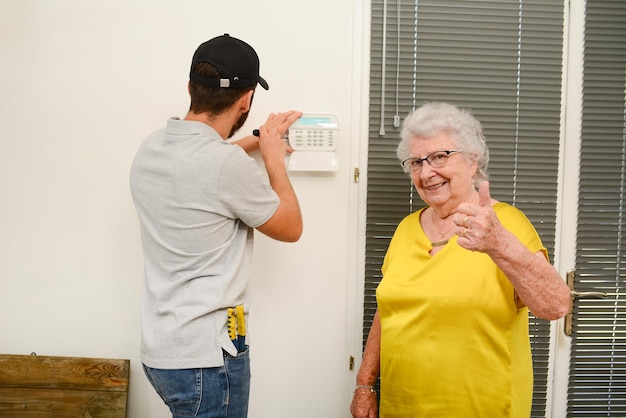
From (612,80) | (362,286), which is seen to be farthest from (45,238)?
(612,80)

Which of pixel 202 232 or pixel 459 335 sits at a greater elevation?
pixel 202 232

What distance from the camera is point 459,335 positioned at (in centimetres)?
153

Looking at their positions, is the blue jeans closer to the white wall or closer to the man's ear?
the white wall

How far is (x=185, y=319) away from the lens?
1.44m

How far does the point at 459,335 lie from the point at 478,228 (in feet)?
1.42

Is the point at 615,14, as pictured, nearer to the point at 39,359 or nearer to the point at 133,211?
the point at 133,211

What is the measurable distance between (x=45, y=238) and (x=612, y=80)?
2.27 m

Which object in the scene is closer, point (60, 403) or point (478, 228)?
point (478, 228)

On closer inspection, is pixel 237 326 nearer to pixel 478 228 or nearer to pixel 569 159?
pixel 478 228

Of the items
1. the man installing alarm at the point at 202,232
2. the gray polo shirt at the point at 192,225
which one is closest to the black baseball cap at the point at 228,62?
the man installing alarm at the point at 202,232

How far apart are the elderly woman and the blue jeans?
1.63ft

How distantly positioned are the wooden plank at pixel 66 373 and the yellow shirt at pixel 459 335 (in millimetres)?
1038

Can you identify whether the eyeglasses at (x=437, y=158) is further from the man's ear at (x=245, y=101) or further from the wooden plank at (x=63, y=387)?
the wooden plank at (x=63, y=387)

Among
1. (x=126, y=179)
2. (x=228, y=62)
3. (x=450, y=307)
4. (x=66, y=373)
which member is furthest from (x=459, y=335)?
(x=66, y=373)
